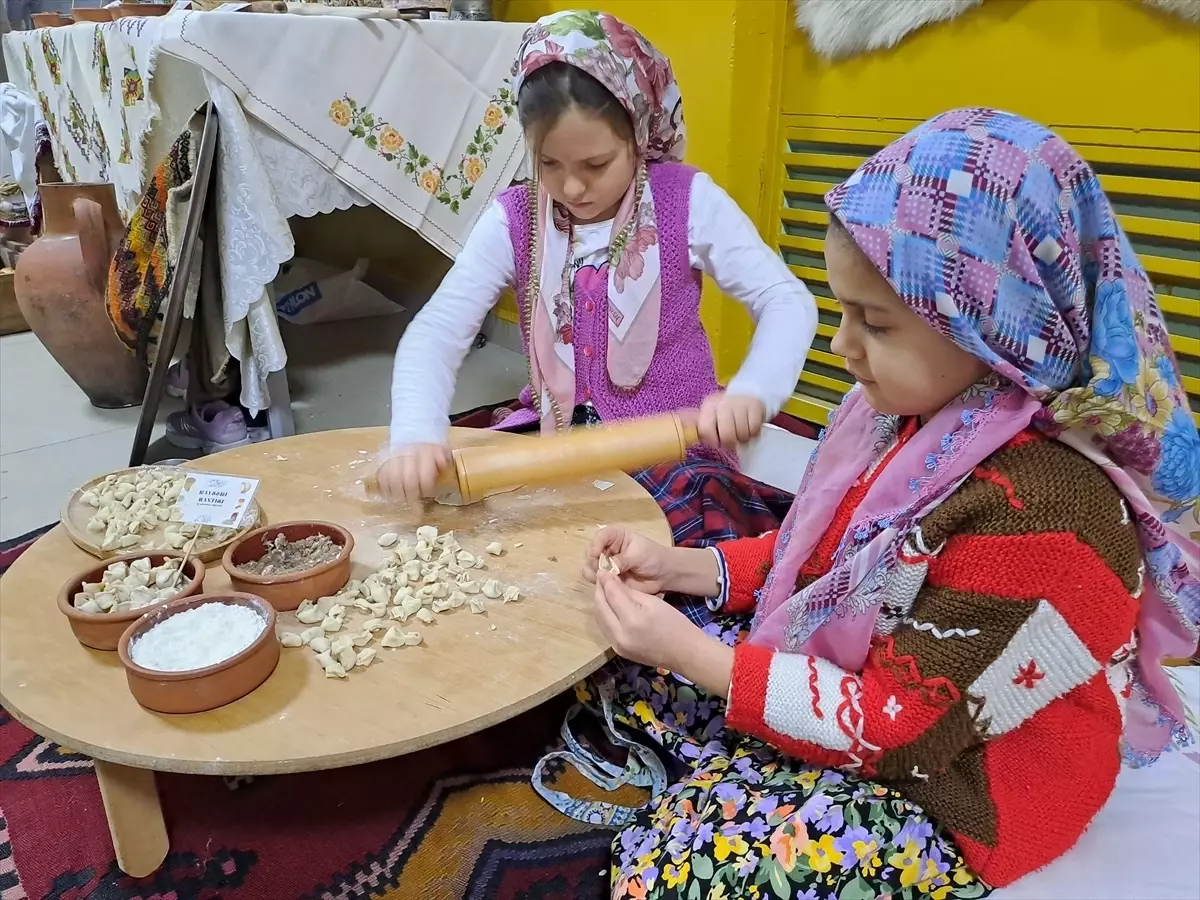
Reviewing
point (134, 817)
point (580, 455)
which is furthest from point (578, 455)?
point (134, 817)

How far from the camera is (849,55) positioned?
6.51 feet

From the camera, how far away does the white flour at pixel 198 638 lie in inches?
30.8

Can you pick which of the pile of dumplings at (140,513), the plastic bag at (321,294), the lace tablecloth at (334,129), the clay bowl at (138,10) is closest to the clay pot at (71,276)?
the clay bowl at (138,10)

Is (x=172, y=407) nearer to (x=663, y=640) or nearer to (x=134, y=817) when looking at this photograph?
(x=134, y=817)

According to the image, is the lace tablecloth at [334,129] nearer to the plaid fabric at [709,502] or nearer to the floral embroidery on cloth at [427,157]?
the floral embroidery on cloth at [427,157]

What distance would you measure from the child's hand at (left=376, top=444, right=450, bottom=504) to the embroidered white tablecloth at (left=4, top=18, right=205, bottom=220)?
1263 mm

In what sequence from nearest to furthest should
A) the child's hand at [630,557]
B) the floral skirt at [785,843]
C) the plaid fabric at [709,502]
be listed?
the floral skirt at [785,843] → the child's hand at [630,557] → the plaid fabric at [709,502]

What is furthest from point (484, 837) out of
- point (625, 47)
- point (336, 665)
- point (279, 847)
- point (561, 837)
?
point (625, 47)

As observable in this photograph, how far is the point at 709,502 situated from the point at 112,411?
212cm

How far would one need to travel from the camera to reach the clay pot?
7.77 ft

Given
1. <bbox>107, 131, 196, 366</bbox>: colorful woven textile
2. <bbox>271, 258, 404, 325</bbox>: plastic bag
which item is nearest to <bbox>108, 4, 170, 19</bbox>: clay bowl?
<bbox>107, 131, 196, 366</bbox>: colorful woven textile

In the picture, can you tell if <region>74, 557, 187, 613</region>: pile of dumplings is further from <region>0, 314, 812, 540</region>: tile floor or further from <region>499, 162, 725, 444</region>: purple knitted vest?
<region>0, 314, 812, 540</region>: tile floor

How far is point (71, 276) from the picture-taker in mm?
2375

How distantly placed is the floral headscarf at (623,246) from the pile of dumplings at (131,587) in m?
→ 0.64
